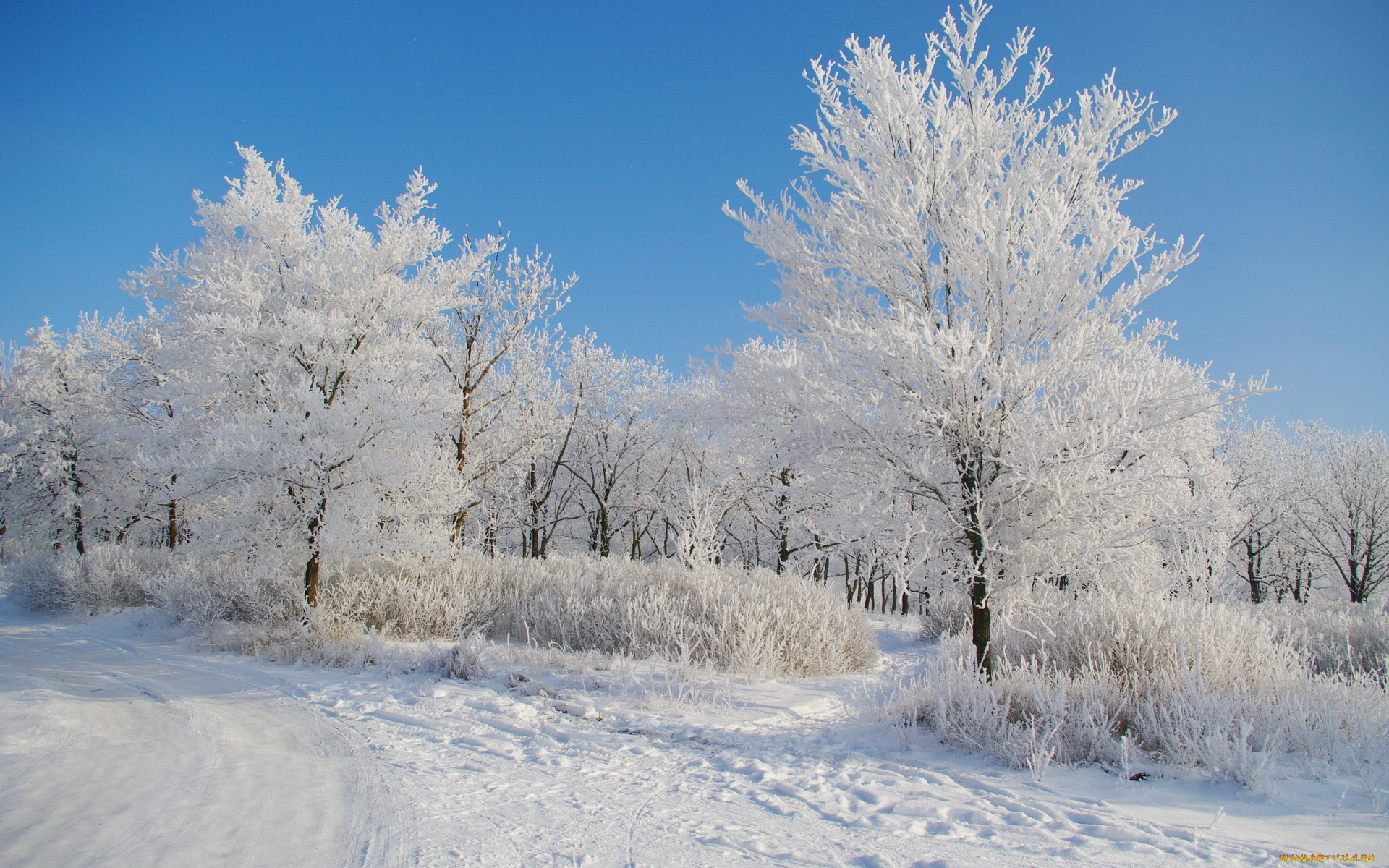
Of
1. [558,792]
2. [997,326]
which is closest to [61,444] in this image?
[558,792]

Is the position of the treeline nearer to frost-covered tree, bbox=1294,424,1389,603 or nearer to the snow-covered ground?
the snow-covered ground

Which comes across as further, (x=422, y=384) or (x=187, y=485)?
(x=422, y=384)

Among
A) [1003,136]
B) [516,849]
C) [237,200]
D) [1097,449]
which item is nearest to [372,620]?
[237,200]

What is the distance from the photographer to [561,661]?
242 inches

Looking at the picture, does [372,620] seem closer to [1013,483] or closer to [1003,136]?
[1013,483]

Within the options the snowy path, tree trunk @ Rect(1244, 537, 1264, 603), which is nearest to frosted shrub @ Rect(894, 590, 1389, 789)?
the snowy path

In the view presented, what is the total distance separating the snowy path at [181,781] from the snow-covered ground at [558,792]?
0.01m

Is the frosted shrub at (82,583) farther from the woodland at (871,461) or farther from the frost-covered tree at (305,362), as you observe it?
the frost-covered tree at (305,362)

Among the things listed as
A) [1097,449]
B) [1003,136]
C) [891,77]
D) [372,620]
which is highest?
[891,77]

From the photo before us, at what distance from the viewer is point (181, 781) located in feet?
10.2

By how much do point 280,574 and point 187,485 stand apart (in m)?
2.52

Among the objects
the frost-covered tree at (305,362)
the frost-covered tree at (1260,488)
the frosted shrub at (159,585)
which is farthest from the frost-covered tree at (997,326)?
the frost-covered tree at (1260,488)

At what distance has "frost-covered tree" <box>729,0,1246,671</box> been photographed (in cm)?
452

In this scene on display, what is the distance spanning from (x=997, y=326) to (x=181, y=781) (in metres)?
6.06
